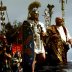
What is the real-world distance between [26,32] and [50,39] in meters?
2.00

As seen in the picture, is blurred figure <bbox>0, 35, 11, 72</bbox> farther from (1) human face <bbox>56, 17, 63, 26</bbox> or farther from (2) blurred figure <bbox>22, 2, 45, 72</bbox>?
(1) human face <bbox>56, 17, 63, 26</bbox>

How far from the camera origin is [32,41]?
1603 centimetres

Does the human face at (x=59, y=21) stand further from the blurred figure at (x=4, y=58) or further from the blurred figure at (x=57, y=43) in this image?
the blurred figure at (x=4, y=58)

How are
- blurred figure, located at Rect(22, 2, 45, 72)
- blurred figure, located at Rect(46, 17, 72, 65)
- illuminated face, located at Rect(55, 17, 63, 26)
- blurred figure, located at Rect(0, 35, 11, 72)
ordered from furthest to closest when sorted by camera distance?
blurred figure, located at Rect(46, 17, 72, 65), illuminated face, located at Rect(55, 17, 63, 26), blurred figure, located at Rect(0, 35, 11, 72), blurred figure, located at Rect(22, 2, 45, 72)

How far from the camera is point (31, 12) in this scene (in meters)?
16.6

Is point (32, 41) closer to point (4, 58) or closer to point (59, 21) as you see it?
point (4, 58)

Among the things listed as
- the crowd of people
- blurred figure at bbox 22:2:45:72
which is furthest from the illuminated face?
blurred figure at bbox 22:2:45:72

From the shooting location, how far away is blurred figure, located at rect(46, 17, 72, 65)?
706 inches

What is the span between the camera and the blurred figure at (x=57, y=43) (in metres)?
17.9

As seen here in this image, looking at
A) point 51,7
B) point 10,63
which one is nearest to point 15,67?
point 10,63

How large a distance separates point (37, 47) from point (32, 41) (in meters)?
0.51

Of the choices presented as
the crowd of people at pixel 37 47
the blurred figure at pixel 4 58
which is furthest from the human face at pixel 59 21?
the blurred figure at pixel 4 58

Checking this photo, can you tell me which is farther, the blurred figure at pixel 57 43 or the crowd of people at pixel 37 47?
the blurred figure at pixel 57 43

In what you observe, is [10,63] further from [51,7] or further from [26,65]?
[51,7]
